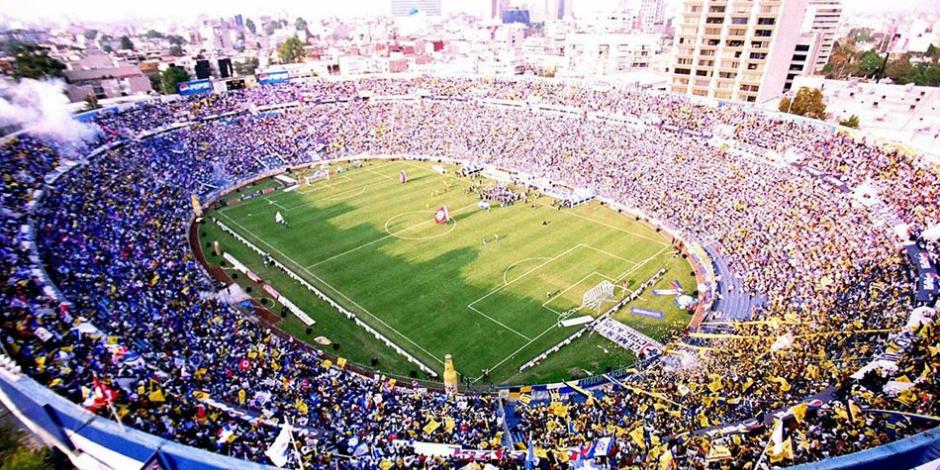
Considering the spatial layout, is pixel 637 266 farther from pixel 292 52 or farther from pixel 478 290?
pixel 292 52

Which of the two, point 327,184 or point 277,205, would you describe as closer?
point 277,205

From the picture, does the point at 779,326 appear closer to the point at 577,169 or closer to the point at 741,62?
the point at 577,169

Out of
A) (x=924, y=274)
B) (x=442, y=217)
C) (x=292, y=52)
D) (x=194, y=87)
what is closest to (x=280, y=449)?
(x=442, y=217)

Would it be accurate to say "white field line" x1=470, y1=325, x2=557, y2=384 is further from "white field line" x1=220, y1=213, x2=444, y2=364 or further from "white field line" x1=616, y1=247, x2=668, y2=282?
"white field line" x1=616, y1=247, x2=668, y2=282

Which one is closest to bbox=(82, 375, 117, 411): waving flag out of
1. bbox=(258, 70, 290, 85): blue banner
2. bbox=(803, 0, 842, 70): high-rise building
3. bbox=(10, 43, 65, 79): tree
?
bbox=(10, 43, 65, 79): tree

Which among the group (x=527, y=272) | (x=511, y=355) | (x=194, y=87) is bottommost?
(x=511, y=355)

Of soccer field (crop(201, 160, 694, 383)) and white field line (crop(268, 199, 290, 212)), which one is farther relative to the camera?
white field line (crop(268, 199, 290, 212))
